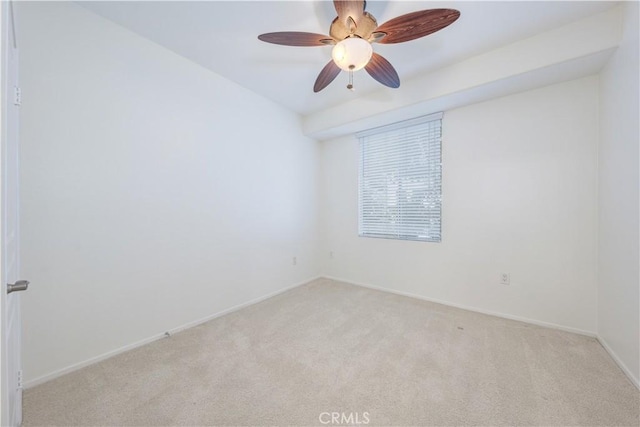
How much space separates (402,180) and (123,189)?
295cm

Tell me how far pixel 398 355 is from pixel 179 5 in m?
3.03

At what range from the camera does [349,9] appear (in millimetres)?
1481

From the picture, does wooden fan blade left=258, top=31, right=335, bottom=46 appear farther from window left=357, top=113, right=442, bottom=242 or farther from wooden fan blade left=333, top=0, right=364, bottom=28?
window left=357, top=113, right=442, bottom=242

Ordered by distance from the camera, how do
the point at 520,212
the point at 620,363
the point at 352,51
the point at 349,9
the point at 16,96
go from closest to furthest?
1. the point at 16,96
2. the point at 349,9
3. the point at 352,51
4. the point at 620,363
5. the point at 520,212

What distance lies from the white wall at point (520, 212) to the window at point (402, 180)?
130mm

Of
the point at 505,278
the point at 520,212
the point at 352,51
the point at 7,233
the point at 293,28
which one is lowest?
the point at 505,278

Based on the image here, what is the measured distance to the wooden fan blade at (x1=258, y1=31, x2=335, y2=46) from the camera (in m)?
1.62

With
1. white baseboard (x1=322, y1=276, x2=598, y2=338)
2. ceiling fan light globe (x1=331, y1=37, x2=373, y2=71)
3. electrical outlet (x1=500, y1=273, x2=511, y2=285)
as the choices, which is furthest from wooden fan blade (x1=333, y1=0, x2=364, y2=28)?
white baseboard (x1=322, y1=276, x2=598, y2=338)

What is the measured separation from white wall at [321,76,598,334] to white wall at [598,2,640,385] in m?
0.13

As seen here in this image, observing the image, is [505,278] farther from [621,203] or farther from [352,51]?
[352,51]

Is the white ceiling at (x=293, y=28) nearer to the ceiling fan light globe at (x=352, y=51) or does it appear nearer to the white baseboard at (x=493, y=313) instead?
the ceiling fan light globe at (x=352, y=51)

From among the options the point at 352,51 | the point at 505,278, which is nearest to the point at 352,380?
the point at 505,278

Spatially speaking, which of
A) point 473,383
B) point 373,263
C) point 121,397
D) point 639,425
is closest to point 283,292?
point 373,263

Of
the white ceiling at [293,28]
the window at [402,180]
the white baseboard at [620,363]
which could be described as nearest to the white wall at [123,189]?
the white ceiling at [293,28]
